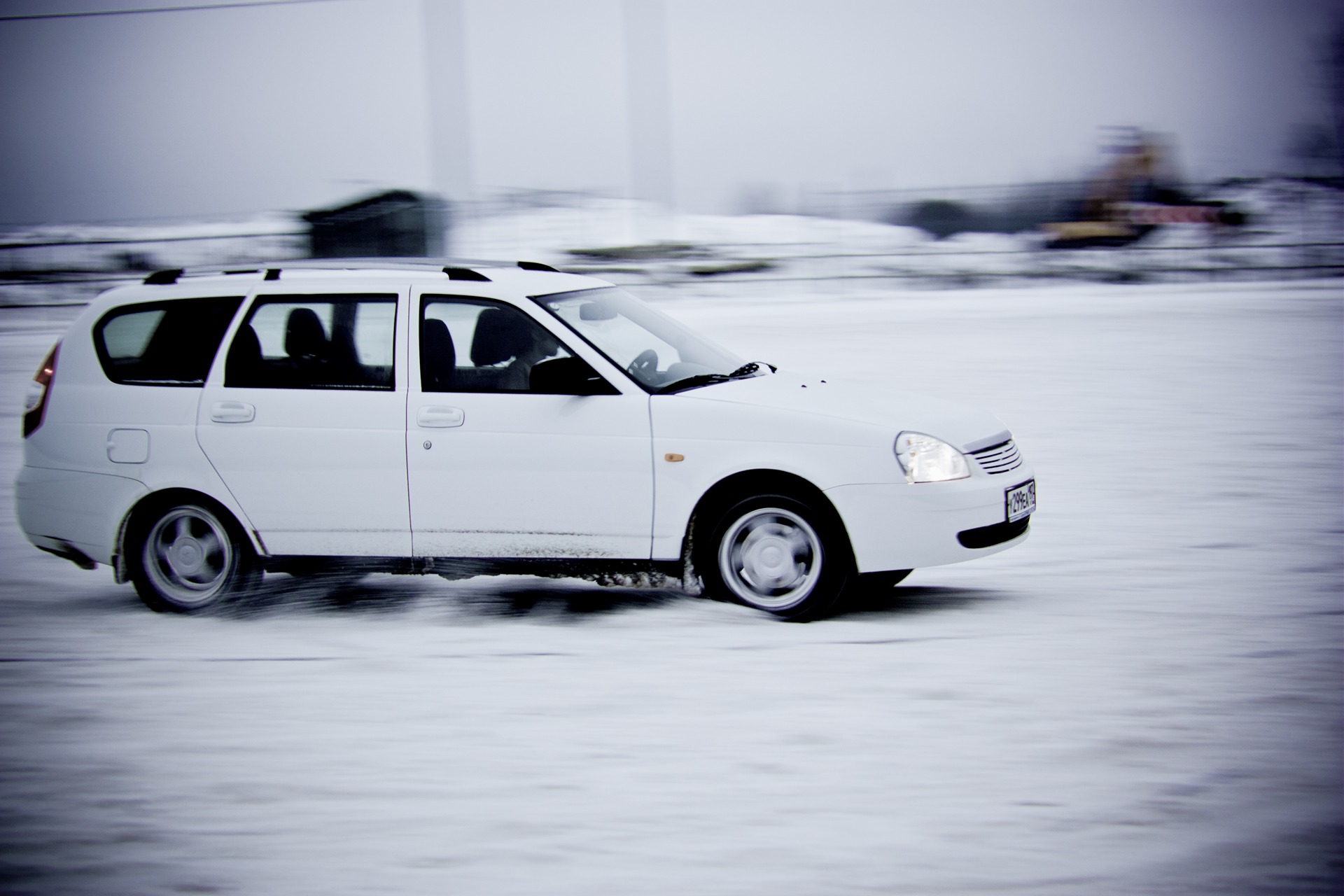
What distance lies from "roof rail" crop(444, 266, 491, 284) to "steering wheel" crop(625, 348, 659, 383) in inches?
31.6

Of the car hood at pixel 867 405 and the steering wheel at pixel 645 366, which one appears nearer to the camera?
the car hood at pixel 867 405

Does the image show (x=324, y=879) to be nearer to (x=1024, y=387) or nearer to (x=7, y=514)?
(x=7, y=514)

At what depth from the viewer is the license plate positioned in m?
5.94

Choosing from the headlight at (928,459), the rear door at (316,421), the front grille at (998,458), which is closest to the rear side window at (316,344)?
the rear door at (316,421)

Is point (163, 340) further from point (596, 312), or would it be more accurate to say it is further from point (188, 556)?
point (596, 312)

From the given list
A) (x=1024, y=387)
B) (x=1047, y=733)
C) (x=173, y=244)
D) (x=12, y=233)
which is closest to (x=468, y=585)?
(x=1047, y=733)

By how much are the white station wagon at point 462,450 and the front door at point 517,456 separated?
0.01 m

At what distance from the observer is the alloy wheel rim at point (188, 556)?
6348 millimetres

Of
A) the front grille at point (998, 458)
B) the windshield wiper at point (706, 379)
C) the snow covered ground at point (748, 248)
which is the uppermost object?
the snow covered ground at point (748, 248)

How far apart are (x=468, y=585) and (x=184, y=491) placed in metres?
1.54

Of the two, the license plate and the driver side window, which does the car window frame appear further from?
the license plate

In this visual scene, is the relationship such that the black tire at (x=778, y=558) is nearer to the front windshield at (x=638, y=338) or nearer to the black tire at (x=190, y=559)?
the front windshield at (x=638, y=338)

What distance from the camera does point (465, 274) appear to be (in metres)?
6.28

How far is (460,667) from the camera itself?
5387mm
